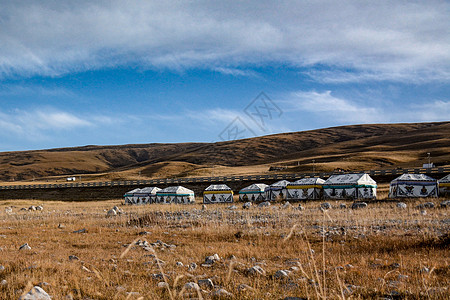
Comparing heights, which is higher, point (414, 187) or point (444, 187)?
point (414, 187)

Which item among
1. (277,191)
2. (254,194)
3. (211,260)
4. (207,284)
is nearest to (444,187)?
(277,191)

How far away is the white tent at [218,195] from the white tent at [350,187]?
13.2m

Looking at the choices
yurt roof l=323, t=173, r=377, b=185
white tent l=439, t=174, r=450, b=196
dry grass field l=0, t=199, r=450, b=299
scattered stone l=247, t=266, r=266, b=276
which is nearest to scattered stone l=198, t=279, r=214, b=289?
dry grass field l=0, t=199, r=450, b=299

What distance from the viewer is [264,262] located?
30.6ft

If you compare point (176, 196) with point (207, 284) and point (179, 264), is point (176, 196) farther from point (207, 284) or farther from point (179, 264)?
point (207, 284)

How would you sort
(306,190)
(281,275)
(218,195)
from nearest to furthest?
(281,275), (306,190), (218,195)

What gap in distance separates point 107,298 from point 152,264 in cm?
298

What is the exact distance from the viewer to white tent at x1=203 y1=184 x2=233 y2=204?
4978 centimetres

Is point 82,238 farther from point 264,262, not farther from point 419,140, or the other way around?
point 419,140

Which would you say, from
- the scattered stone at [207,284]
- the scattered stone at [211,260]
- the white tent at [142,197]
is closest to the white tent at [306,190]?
the white tent at [142,197]

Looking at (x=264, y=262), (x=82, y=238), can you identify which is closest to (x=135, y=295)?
(x=264, y=262)

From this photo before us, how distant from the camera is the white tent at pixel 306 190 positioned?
43562mm

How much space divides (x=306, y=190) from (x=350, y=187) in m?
5.23

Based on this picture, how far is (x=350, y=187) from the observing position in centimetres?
4116
